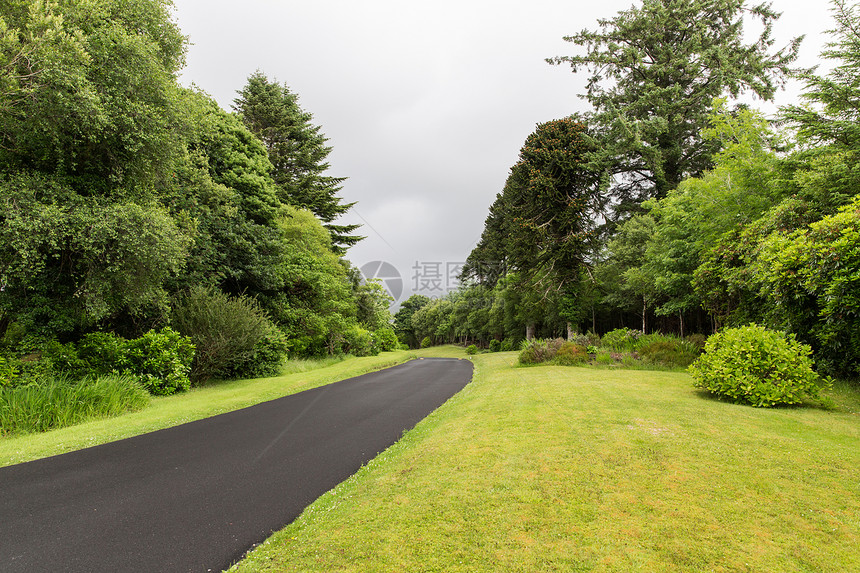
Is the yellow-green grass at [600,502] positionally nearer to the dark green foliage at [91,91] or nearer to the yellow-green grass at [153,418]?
the yellow-green grass at [153,418]

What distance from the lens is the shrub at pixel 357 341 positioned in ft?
83.6

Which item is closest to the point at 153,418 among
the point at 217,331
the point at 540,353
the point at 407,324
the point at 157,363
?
the point at 157,363

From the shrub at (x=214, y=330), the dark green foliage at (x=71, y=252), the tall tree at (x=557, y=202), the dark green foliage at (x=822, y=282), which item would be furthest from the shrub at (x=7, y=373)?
the tall tree at (x=557, y=202)

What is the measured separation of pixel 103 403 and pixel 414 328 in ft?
221

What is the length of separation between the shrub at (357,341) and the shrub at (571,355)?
14.3 m

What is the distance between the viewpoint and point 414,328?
7525 cm

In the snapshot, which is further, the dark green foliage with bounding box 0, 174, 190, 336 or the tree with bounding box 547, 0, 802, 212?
the tree with bounding box 547, 0, 802, 212

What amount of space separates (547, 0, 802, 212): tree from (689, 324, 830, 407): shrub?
17284 mm

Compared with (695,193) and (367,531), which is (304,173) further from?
(367,531)

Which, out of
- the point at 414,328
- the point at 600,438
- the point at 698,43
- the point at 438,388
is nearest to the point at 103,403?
the point at 438,388

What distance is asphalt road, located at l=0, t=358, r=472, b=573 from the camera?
287 cm

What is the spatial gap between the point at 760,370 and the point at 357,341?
74.0 feet

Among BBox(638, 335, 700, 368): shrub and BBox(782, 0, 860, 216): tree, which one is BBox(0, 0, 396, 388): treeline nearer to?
BBox(638, 335, 700, 368): shrub

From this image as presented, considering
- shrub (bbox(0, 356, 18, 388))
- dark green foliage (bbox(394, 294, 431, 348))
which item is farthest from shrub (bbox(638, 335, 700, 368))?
dark green foliage (bbox(394, 294, 431, 348))
